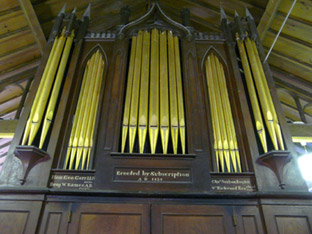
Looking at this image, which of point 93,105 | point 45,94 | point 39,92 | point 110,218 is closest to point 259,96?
point 93,105

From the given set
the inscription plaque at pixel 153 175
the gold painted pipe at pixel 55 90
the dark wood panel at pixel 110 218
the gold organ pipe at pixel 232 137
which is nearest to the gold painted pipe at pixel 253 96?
the gold organ pipe at pixel 232 137

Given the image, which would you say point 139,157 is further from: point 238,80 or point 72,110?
point 238,80

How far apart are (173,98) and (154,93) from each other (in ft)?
1.19

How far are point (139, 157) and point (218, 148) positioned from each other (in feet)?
4.19

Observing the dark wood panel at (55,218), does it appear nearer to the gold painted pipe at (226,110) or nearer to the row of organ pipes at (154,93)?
the row of organ pipes at (154,93)

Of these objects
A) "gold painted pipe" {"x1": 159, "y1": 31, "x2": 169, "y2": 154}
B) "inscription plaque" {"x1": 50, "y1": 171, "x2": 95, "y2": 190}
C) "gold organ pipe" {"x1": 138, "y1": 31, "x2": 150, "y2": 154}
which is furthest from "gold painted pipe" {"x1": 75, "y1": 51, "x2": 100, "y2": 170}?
"gold painted pipe" {"x1": 159, "y1": 31, "x2": 169, "y2": 154}

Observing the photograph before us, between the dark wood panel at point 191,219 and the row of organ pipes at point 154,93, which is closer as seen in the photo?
the dark wood panel at point 191,219

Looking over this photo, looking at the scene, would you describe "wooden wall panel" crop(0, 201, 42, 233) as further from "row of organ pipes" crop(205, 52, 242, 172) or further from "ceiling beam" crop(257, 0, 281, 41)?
"ceiling beam" crop(257, 0, 281, 41)

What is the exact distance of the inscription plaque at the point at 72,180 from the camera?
4.05m

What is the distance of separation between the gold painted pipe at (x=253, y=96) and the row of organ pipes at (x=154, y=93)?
122cm

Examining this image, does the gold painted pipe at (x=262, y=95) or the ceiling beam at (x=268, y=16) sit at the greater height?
the ceiling beam at (x=268, y=16)

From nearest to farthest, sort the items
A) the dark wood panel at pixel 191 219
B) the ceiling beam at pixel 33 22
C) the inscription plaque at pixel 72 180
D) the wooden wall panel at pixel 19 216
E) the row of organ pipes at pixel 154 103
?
1. the wooden wall panel at pixel 19 216
2. the dark wood panel at pixel 191 219
3. the inscription plaque at pixel 72 180
4. the row of organ pipes at pixel 154 103
5. the ceiling beam at pixel 33 22

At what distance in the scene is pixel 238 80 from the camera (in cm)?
527

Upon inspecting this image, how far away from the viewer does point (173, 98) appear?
5020 millimetres
